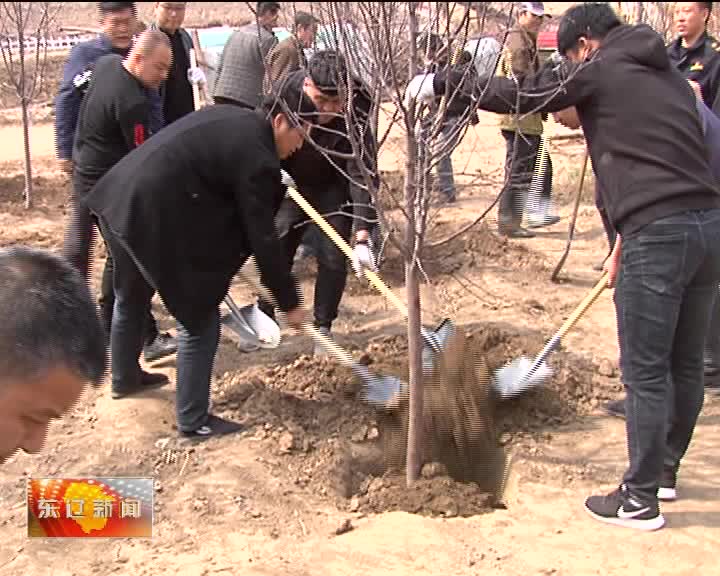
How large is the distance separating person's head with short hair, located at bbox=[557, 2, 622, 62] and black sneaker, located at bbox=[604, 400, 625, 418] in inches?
68.3

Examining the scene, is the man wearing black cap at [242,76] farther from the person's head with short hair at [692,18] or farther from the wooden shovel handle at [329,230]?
the person's head with short hair at [692,18]

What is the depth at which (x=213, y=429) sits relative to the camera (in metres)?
3.83

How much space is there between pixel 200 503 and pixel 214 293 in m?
0.81

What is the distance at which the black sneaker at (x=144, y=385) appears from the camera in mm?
4145

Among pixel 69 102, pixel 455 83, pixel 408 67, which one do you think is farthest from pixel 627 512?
pixel 69 102

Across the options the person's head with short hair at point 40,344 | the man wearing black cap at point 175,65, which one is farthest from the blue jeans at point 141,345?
the person's head with short hair at point 40,344

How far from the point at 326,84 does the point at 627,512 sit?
6.22ft

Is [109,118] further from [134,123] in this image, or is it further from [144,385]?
[144,385]

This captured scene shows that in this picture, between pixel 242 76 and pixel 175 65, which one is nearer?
pixel 175 65

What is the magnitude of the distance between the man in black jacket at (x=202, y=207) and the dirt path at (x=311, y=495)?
0.41 m

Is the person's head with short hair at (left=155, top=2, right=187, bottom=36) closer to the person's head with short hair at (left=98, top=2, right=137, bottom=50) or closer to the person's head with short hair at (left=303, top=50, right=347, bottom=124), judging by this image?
the person's head with short hair at (left=98, top=2, right=137, bottom=50)

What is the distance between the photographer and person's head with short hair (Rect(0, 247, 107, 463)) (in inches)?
47.1

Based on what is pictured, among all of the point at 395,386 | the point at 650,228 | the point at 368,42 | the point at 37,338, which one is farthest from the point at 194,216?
the point at 37,338

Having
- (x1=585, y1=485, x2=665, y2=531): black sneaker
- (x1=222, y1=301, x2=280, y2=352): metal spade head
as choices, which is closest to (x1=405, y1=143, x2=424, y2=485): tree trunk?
(x1=585, y1=485, x2=665, y2=531): black sneaker
